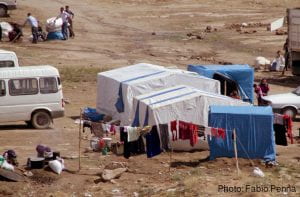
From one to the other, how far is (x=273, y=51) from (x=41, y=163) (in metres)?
24.4

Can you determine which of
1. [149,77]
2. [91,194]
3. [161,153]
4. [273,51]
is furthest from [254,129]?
A: [273,51]

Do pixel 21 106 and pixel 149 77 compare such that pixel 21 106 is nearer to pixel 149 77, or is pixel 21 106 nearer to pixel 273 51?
pixel 149 77

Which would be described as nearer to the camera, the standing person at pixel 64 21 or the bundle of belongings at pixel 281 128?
the bundle of belongings at pixel 281 128

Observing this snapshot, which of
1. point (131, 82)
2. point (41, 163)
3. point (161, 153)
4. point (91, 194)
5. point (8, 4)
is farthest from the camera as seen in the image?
point (8, 4)

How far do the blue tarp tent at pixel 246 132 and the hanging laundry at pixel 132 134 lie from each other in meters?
1.72

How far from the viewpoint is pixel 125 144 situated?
21.4m

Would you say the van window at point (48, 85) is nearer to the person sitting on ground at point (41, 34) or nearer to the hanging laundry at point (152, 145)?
the hanging laundry at point (152, 145)

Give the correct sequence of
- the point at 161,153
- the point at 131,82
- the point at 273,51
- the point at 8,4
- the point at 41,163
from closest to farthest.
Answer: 1. the point at 41,163
2. the point at 161,153
3. the point at 131,82
4. the point at 273,51
5. the point at 8,4

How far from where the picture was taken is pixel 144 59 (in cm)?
4009

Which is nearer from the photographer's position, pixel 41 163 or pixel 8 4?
pixel 41 163

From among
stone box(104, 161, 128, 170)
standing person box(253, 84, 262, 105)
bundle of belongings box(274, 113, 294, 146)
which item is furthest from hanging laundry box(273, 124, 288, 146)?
standing person box(253, 84, 262, 105)

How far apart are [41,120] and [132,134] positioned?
591cm

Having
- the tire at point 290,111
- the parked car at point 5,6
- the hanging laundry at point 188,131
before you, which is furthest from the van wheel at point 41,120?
the parked car at point 5,6

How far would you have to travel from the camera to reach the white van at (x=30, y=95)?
26016mm
